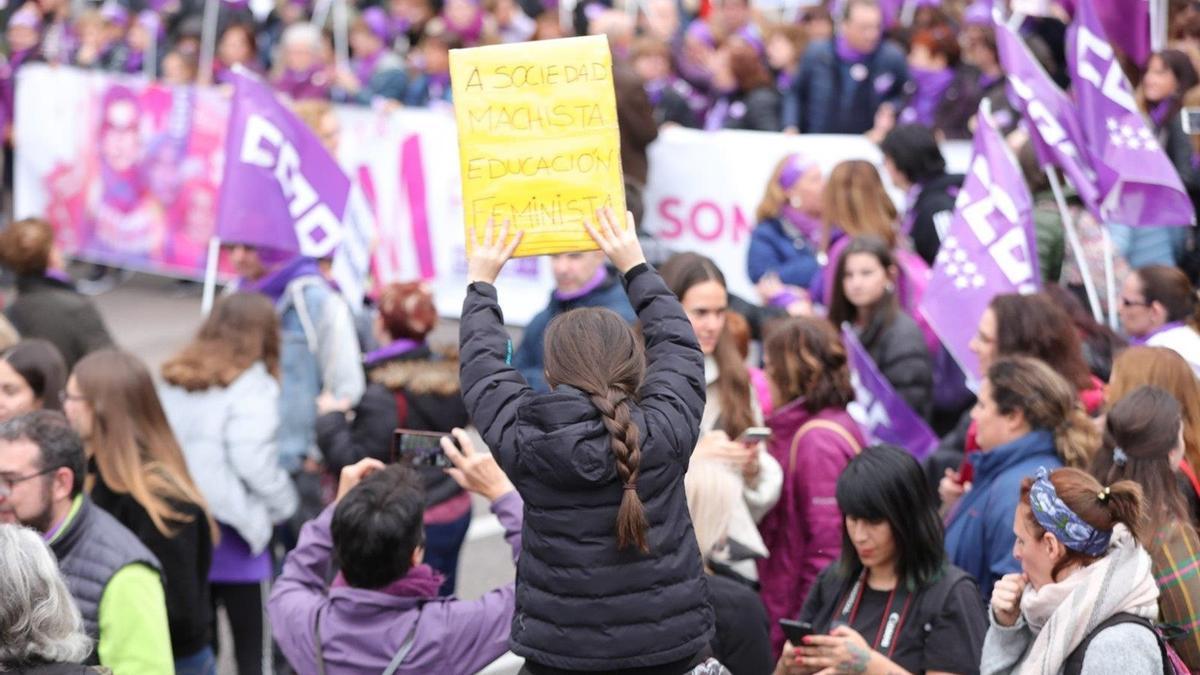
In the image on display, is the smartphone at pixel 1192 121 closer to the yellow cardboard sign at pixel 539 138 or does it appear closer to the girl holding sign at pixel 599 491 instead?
the yellow cardboard sign at pixel 539 138

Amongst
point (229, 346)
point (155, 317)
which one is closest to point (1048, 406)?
point (229, 346)

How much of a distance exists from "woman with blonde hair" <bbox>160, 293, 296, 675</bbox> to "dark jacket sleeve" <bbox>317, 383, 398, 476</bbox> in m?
0.31

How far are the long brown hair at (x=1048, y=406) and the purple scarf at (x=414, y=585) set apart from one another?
1946mm

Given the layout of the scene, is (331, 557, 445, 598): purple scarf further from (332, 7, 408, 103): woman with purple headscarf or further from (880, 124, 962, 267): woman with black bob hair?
(332, 7, 408, 103): woman with purple headscarf

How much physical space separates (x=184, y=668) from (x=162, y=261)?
30.6 feet

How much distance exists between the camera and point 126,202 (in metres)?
14.6

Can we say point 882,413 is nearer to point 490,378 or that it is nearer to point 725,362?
point 725,362

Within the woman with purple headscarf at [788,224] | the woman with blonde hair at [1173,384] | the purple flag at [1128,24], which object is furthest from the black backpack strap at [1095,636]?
the purple flag at [1128,24]

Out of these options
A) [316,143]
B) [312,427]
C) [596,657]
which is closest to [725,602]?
[596,657]

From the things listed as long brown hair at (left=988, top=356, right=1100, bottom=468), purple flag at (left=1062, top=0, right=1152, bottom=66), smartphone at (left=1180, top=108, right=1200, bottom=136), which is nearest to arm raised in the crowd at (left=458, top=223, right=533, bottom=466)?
long brown hair at (left=988, top=356, right=1100, bottom=468)

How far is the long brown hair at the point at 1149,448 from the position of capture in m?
4.55

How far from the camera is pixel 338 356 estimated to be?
7.64 m

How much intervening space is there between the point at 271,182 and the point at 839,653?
181 inches

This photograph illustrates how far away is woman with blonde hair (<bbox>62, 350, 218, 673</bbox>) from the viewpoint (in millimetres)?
5621
